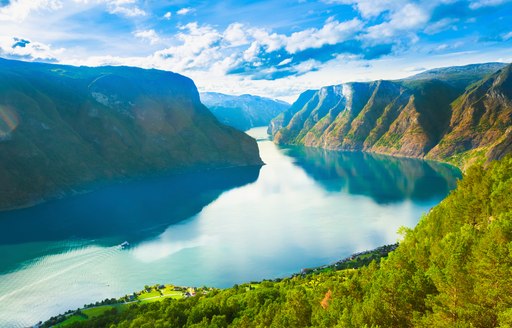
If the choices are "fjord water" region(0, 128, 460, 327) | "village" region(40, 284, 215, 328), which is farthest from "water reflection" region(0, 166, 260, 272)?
"village" region(40, 284, 215, 328)

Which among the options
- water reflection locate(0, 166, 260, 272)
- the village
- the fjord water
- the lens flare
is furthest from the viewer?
the lens flare

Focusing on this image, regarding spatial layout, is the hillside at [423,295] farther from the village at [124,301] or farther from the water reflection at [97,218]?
the water reflection at [97,218]

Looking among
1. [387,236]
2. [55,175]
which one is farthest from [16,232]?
[387,236]

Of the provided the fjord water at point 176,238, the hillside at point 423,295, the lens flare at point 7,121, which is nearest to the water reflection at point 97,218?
the fjord water at point 176,238

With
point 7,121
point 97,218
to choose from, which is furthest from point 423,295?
point 7,121

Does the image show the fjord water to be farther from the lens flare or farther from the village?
the lens flare

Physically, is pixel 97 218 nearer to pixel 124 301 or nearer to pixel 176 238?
pixel 176 238

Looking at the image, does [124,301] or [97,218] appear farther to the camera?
[97,218]
